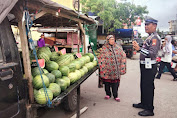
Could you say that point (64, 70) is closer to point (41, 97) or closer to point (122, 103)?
point (41, 97)

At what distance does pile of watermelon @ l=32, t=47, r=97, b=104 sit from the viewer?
2559 millimetres

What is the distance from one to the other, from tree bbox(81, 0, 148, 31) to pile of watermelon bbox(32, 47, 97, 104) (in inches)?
504

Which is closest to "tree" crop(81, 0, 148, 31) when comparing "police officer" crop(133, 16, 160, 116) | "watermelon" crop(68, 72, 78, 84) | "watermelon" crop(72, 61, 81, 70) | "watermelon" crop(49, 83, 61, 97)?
"police officer" crop(133, 16, 160, 116)

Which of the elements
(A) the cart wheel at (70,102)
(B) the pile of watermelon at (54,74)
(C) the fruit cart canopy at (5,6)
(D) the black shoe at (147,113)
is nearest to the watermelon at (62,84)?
(B) the pile of watermelon at (54,74)

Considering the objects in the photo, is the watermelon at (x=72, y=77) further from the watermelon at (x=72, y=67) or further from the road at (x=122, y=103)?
the road at (x=122, y=103)

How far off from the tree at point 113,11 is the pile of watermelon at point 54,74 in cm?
1279

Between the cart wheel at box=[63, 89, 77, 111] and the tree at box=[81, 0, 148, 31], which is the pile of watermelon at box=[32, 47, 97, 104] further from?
the tree at box=[81, 0, 148, 31]

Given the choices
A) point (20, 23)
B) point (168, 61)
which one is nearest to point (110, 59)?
point (20, 23)

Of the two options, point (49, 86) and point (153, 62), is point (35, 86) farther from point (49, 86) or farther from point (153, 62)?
point (153, 62)

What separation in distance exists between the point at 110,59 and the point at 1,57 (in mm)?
3205

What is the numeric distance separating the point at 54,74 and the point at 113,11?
1577 cm

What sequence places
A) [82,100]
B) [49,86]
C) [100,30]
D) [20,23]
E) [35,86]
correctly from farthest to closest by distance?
[100,30] < [82,100] < [49,86] < [35,86] < [20,23]

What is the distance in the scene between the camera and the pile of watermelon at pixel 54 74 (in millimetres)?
2559

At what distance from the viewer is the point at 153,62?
385 centimetres
